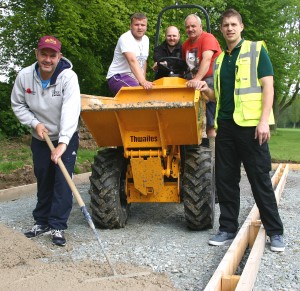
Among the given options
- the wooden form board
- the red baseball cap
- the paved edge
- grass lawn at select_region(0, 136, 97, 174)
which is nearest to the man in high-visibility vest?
the wooden form board

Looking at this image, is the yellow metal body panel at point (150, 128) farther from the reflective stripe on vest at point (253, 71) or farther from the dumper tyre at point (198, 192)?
the reflective stripe on vest at point (253, 71)

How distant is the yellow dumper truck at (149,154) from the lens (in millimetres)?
4750

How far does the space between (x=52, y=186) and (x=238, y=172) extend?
6.30 ft

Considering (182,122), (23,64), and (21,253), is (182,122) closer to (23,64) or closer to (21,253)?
(21,253)

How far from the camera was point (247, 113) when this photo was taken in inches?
171

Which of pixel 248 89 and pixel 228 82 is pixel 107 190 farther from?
pixel 248 89

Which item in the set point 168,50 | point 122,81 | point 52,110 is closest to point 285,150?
point 168,50

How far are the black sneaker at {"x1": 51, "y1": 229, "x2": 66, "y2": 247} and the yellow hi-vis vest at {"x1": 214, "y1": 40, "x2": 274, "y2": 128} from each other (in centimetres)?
198

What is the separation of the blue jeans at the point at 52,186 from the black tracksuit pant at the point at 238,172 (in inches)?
57.7

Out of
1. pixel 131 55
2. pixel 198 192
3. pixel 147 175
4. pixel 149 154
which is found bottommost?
pixel 198 192

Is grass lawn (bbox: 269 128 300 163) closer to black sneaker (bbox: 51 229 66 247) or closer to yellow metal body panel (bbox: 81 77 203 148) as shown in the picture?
yellow metal body panel (bbox: 81 77 203 148)

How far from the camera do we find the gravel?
12.5 feet

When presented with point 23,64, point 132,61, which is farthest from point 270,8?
Answer: point 132,61

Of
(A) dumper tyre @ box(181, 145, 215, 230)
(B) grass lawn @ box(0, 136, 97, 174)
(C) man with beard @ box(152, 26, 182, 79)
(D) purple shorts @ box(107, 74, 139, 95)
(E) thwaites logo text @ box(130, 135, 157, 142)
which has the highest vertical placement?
(C) man with beard @ box(152, 26, 182, 79)
